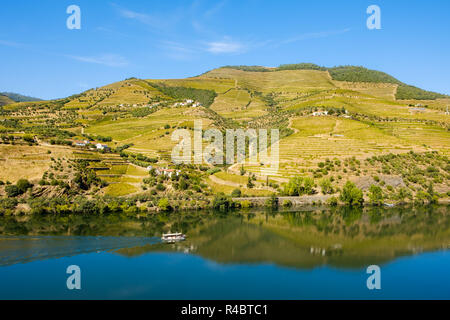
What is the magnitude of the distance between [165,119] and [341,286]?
93987 millimetres

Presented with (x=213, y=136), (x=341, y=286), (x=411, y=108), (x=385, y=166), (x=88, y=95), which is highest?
(x=88, y=95)

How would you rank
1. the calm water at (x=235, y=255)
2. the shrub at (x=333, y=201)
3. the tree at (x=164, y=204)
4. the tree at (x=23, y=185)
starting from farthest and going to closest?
the shrub at (x=333, y=201)
the tree at (x=164, y=204)
the tree at (x=23, y=185)
the calm water at (x=235, y=255)

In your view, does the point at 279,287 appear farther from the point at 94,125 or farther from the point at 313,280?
the point at 94,125

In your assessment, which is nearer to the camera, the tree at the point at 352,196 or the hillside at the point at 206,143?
the tree at the point at 352,196

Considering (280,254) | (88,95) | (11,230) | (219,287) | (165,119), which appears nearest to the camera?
(219,287)

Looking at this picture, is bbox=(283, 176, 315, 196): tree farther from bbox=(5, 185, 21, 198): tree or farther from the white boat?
bbox=(5, 185, 21, 198): tree

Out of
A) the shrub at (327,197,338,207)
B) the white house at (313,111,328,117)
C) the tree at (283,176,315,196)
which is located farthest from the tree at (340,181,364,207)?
the white house at (313,111,328,117)

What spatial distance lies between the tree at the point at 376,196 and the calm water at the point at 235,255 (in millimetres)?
7810

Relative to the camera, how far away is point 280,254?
3747cm

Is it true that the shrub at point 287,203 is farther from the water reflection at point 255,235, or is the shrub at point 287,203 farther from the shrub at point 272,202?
the water reflection at point 255,235

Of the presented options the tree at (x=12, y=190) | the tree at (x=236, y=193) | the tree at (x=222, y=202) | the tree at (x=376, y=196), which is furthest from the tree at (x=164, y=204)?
the tree at (x=376, y=196)

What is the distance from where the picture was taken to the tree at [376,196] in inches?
2504

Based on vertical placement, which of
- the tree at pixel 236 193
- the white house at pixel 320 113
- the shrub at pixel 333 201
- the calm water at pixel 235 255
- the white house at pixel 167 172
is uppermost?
the white house at pixel 320 113

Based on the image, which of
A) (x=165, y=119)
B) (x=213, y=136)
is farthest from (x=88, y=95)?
(x=213, y=136)
